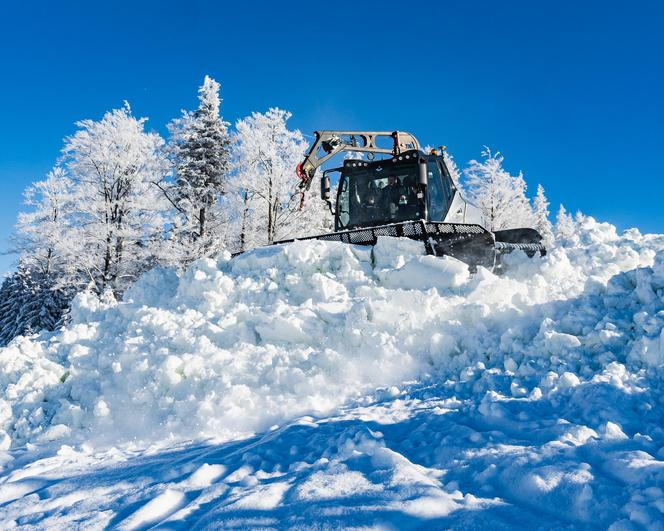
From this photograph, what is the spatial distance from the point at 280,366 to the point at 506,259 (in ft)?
13.4

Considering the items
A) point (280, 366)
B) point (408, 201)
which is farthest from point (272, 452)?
point (408, 201)

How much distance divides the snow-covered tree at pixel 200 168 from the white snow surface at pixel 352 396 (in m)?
10.3

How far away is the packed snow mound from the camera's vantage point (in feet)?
14.9

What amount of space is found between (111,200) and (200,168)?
3.54 metres

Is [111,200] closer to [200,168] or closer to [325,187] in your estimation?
[200,168]

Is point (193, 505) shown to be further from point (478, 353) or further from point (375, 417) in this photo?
point (478, 353)

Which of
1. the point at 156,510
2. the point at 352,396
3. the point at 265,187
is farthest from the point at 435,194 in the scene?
the point at 265,187

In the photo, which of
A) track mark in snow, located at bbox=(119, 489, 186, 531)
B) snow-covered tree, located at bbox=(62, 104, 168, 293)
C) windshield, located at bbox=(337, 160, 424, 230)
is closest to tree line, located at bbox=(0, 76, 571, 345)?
snow-covered tree, located at bbox=(62, 104, 168, 293)

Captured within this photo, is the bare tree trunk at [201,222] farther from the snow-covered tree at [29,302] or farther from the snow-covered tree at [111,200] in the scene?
the snow-covered tree at [29,302]

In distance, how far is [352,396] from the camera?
475cm

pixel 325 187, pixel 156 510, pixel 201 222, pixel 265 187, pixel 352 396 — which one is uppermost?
pixel 265 187

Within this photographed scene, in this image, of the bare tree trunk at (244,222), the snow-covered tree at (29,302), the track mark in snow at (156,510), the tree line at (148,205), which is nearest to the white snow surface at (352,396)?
the track mark in snow at (156,510)

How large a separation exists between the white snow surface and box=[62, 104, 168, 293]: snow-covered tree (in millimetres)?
9672

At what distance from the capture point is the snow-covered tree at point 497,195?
85.9 ft
